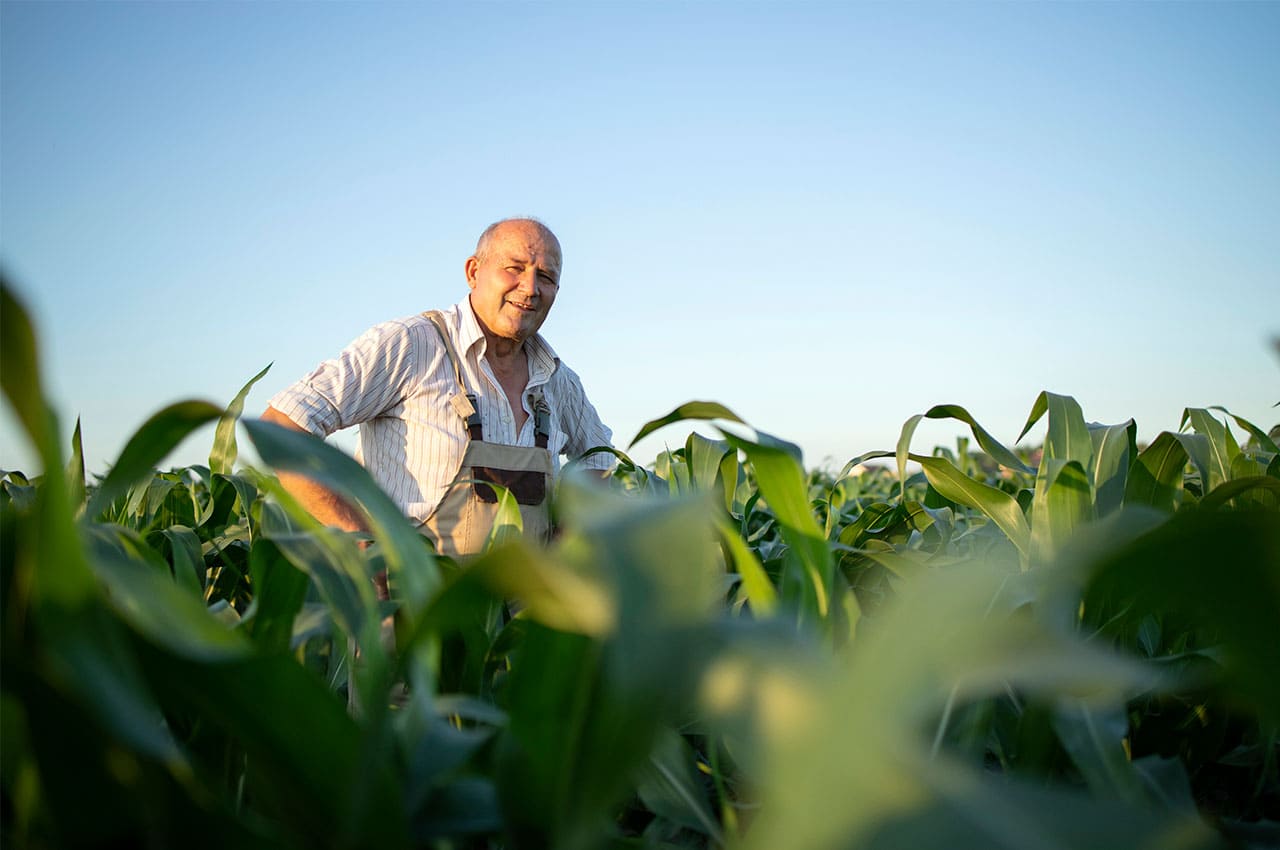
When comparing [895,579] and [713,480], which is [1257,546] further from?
[713,480]

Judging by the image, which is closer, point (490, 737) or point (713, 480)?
point (490, 737)

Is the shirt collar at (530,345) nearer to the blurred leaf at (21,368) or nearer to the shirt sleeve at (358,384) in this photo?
the shirt sleeve at (358,384)

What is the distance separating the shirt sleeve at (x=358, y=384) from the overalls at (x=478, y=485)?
7.6 inches

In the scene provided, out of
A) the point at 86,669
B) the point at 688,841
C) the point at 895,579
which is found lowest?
the point at 688,841

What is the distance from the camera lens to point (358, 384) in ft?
9.37

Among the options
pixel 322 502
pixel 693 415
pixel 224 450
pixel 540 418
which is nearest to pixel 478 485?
pixel 540 418

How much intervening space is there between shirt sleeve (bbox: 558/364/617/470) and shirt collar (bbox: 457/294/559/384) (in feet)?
0.30

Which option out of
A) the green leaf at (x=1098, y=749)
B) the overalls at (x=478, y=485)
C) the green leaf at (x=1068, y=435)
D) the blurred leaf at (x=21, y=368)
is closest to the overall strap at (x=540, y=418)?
the overalls at (x=478, y=485)

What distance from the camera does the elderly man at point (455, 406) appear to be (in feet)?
9.24

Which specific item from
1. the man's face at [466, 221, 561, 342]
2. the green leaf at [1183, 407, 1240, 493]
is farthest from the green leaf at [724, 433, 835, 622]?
the man's face at [466, 221, 561, 342]

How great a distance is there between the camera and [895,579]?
126 cm

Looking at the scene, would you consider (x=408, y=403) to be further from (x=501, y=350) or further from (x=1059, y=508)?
(x=1059, y=508)

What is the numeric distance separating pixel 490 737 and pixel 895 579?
0.82 m

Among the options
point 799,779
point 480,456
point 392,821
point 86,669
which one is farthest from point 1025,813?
point 480,456
